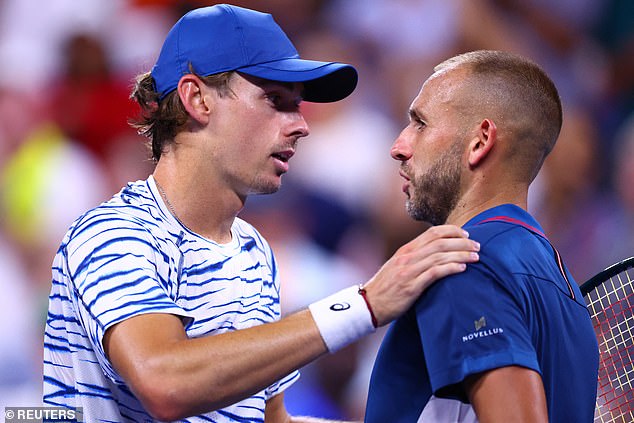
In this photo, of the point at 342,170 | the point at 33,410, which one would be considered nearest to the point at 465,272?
the point at 33,410

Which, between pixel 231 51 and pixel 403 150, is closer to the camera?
pixel 403 150

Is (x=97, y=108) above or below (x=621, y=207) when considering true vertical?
above

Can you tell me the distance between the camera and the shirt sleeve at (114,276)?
6.88 feet

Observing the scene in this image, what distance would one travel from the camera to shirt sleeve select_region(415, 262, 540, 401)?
186cm

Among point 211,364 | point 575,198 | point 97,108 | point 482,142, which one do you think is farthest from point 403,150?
point 97,108

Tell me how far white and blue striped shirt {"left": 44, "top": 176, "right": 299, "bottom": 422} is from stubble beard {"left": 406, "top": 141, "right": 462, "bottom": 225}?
63cm

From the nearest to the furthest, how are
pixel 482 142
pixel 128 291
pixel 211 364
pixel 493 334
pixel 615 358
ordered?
pixel 493 334
pixel 211 364
pixel 128 291
pixel 482 142
pixel 615 358

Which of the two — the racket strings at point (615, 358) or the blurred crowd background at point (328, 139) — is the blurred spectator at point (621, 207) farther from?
the racket strings at point (615, 358)

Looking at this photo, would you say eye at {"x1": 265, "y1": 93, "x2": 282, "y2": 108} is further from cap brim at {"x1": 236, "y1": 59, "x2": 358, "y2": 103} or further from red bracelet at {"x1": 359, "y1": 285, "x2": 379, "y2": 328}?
red bracelet at {"x1": 359, "y1": 285, "x2": 379, "y2": 328}

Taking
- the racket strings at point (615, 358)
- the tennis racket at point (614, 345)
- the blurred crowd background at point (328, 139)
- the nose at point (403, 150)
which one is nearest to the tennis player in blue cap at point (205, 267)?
the nose at point (403, 150)

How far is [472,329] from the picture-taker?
6.22 feet

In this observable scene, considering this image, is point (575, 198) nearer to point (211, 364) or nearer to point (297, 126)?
point (297, 126)

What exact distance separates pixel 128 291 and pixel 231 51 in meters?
0.90

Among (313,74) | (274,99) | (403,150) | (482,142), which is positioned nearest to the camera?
(482,142)
